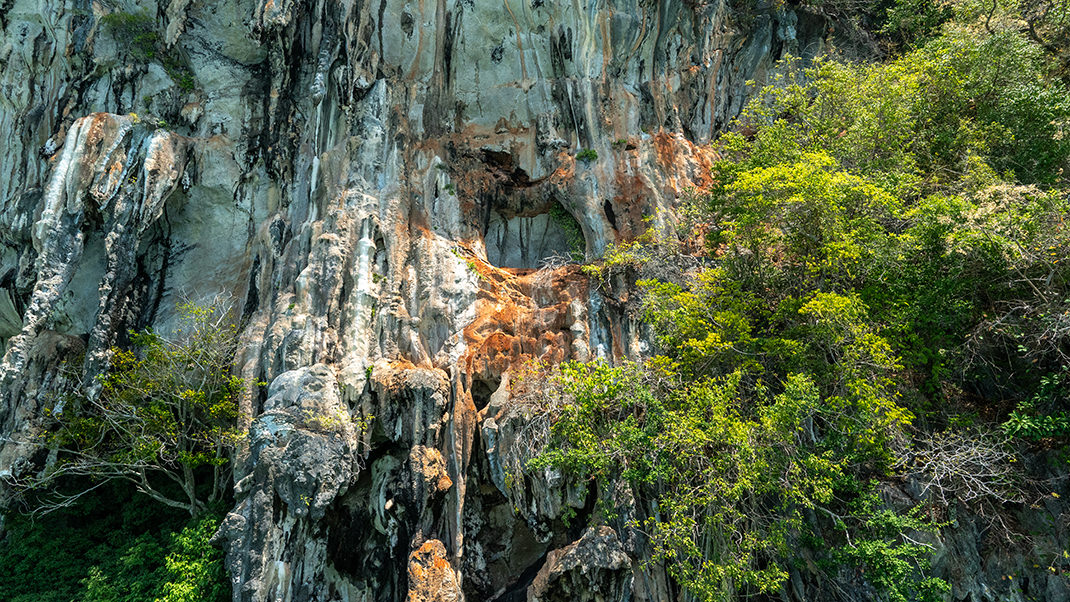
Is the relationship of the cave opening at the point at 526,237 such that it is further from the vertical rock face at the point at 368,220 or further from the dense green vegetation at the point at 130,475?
the dense green vegetation at the point at 130,475

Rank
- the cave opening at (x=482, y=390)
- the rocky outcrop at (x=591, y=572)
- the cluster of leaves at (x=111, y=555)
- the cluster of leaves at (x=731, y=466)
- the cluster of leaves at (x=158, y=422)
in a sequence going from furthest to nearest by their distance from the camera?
the cluster of leaves at (x=158, y=422)
the cave opening at (x=482, y=390)
the cluster of leaves at (x=111, y=555)
the rocky outcrop at (x=591, y=572)
the cluster of leaves at (x=731, y=466)

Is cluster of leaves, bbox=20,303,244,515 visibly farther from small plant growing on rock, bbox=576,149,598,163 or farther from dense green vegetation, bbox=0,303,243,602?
small plant growing on rock, bbox=576,149,598,163

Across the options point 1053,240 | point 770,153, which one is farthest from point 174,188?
point 1053,240

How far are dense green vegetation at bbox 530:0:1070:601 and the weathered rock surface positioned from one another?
4.76 feet

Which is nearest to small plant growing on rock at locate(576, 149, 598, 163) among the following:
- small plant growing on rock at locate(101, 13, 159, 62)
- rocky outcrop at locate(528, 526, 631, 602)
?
rocky outcrop at locate(528, 526, 631, 602)

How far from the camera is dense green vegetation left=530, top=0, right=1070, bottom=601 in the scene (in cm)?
1098

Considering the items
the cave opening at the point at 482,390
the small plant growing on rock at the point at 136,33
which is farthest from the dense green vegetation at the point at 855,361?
the small plant growing on rock at the point at 136,33

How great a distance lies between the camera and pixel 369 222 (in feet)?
52.1

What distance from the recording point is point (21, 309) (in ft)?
60.6

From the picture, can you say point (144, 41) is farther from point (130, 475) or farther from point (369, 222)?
point (130, 475)

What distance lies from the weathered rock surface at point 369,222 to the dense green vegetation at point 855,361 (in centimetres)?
145

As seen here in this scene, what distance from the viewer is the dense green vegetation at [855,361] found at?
11.0 m

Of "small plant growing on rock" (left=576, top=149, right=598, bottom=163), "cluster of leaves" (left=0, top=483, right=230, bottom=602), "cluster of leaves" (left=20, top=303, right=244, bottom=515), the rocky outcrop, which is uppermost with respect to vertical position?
"small plant growing on rock" (left=576, top=149, right=598, bottom=163)

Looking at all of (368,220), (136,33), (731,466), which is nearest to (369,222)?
(368,220)
